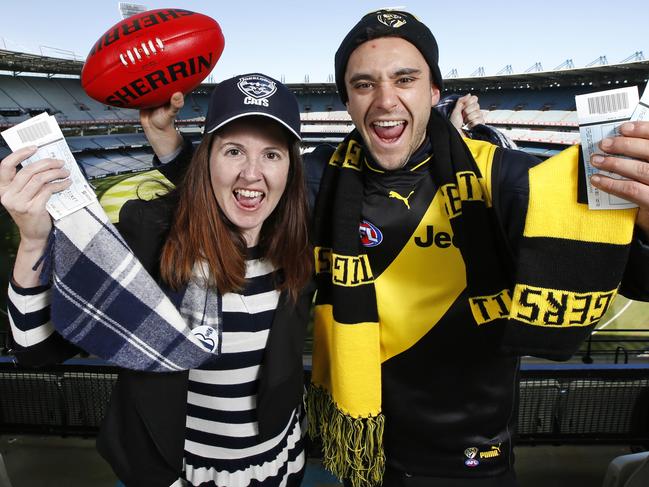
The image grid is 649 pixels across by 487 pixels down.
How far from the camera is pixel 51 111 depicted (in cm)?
2419

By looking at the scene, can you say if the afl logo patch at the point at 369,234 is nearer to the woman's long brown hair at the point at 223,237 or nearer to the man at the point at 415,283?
the man at the point at 415,283

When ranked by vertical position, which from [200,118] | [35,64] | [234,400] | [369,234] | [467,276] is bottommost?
[234,400]

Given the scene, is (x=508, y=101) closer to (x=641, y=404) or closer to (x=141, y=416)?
(x=641, y=404)

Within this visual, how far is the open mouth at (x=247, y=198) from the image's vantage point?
1.30m

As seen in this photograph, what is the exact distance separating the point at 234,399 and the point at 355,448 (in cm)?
48

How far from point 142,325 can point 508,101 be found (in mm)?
30638

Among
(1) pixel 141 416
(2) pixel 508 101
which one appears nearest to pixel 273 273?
(1) pixel 141 416

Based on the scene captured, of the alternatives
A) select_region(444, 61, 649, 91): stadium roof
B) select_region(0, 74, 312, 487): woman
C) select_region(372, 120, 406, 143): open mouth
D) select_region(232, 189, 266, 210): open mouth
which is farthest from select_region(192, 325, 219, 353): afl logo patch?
select_region(444, 61, 649, 91): stadium roof

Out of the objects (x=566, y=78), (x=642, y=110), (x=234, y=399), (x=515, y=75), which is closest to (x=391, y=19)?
(x=642, y=110)

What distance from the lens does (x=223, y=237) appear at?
1282 mm

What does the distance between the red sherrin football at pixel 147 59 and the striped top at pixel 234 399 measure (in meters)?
0.81

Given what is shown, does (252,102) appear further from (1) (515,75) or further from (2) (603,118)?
(1) (515,75)

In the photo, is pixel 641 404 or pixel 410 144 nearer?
pixel 410 144

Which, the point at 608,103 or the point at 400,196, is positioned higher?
the point at 608,103
